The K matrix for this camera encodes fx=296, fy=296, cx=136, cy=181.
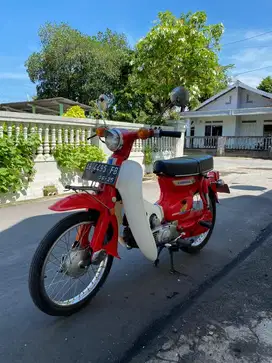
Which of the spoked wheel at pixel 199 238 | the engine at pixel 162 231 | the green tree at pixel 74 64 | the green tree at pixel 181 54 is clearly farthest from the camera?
the green tree at pixel 74 64

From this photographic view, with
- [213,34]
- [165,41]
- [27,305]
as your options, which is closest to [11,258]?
[27,305]

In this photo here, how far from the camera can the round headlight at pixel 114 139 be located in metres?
2.25

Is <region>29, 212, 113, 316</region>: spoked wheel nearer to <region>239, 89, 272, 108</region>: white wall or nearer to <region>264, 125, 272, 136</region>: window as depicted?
<region>264, 125, 272, 136</region>: window

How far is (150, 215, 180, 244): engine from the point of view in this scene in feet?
8.64

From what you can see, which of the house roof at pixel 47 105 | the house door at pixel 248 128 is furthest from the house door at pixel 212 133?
the house roof at pixel 47 105

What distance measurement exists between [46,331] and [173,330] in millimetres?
865

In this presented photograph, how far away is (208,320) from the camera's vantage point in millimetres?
2170

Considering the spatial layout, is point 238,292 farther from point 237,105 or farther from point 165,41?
point 237,105

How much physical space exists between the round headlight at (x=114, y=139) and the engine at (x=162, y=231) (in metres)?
0.75

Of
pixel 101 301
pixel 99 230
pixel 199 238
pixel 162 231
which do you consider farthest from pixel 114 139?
pixel 199 238

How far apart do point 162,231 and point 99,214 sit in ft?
2.39

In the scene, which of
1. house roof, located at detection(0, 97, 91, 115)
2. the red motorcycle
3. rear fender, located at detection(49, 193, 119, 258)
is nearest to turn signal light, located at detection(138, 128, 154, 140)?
the red motorcycle

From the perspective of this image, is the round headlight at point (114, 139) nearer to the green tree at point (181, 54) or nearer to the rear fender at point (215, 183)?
the rear fender at point (215, 183)

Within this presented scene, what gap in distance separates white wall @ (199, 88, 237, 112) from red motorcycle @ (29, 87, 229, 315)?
21.2 metres
